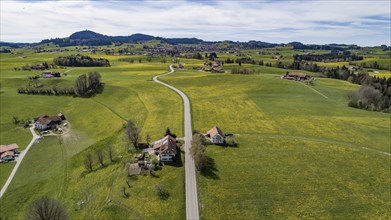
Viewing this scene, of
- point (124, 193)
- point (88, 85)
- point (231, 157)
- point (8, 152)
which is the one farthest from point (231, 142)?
point (88, 85)

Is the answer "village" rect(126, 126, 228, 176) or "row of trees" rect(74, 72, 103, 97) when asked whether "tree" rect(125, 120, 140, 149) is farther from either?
"row of trees" rect(74, 72, 103, 97)

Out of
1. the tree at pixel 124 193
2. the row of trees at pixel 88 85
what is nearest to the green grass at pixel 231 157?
the tree at pixel 124 193

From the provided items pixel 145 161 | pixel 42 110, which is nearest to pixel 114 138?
pixel 145 161

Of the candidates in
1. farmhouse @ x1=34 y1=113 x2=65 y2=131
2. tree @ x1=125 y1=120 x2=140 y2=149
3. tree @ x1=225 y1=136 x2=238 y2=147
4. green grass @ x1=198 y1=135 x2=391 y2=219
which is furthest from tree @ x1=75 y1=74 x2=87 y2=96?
tree @ x1=225 y1=136 x2=238 y2=147

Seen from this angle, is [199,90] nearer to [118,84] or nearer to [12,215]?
[118,84]

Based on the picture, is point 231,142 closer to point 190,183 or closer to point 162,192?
point 190,183
